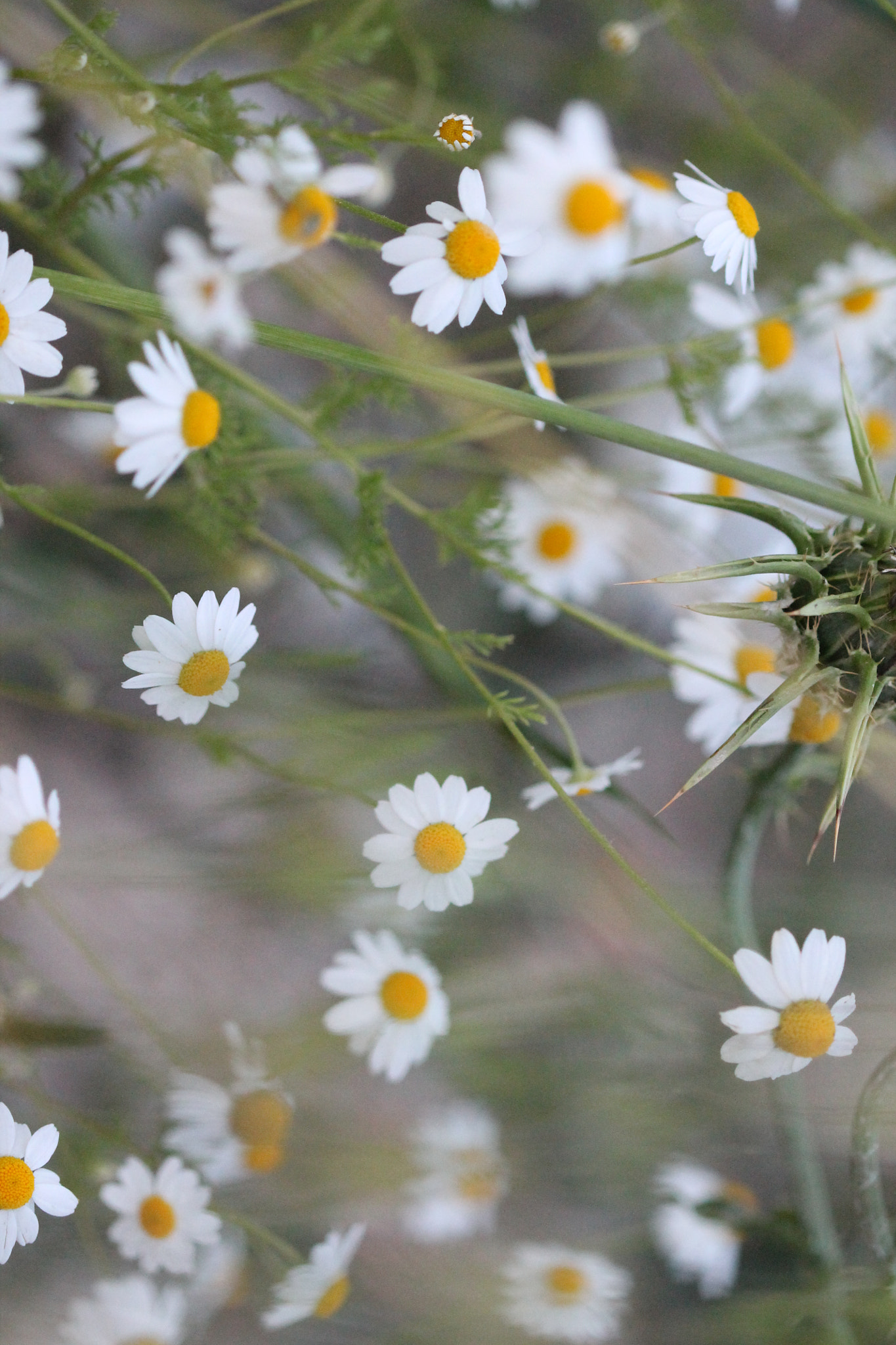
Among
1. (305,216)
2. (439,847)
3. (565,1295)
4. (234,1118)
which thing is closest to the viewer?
(305,216)

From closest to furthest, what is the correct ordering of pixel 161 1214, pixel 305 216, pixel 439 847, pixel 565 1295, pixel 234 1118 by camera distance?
→ pixel 305 216 < pixel 439 847 < pixel 161 1214 < pixel 234 1118 < pixel 565 1295

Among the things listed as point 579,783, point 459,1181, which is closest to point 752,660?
point 579,783

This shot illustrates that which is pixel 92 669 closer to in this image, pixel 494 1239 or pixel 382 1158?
pixel 382 1158

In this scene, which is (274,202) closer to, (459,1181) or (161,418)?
(161,418)

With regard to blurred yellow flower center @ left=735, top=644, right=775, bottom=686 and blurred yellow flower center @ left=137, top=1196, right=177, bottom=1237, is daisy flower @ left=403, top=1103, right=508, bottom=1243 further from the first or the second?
blurred yellow flower center @ left=735, top=644, right=775, bottom=686

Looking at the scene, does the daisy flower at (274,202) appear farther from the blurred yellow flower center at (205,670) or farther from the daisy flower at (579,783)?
the daisy flower at (579,783)

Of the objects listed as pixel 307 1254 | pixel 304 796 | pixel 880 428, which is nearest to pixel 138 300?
pixel 304 796
